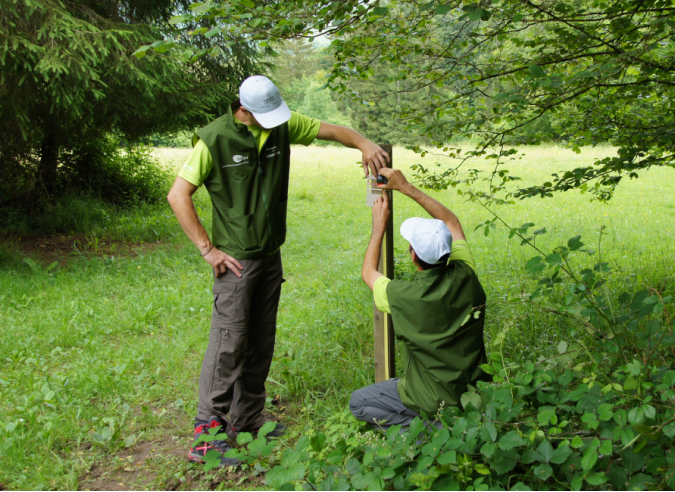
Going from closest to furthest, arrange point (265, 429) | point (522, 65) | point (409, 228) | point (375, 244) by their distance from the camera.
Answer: point (265, 429) → point (409, 228) → point (375, 244) → point (522, 65)

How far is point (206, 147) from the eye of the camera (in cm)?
288

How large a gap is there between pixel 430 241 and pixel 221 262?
4.26 feet

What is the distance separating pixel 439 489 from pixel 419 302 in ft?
2.72

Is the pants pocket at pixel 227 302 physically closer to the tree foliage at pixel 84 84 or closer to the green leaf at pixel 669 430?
the green leaf at pixel 669 430

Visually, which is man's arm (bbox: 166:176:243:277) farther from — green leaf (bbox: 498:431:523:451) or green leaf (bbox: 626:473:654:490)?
green leaf (bbox: 626:473:654:490)

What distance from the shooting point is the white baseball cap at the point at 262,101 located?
111 inches

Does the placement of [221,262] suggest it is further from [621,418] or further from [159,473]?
[621,418]

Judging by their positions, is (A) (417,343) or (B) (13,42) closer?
(A) (417,343)

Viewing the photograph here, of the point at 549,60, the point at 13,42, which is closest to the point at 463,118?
the point at 549,60

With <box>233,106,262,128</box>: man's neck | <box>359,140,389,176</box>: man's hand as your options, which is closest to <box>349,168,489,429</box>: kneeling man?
<box>359,140,389,176</box>: man's hand

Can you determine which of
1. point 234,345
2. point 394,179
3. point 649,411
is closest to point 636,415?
point 649,411

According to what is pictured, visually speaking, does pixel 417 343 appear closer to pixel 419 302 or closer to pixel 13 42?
pixel 419 302

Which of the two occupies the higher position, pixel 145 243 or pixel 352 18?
pixel 352 18

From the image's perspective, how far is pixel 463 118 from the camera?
4352mm
